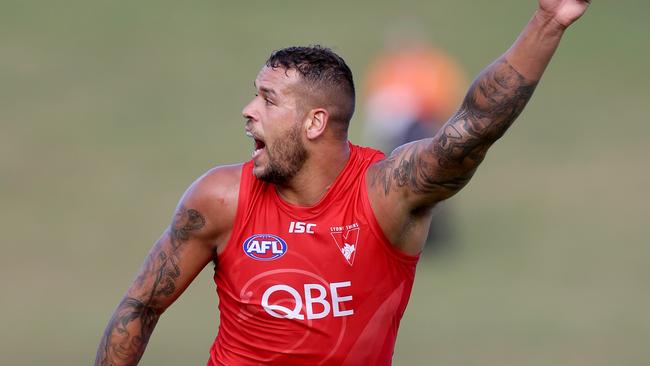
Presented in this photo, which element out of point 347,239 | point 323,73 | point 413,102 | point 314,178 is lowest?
point 347,239

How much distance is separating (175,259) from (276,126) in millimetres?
735

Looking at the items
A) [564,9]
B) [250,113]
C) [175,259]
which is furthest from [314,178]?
[564,9]

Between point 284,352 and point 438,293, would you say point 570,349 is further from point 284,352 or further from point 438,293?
point 284,352

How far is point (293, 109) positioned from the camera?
233 inches

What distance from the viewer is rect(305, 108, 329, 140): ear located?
19.5 feet

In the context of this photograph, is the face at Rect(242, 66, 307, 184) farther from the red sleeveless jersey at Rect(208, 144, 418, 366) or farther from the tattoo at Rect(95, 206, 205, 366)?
the tattoo at Rect(95, 206, 205, 366)

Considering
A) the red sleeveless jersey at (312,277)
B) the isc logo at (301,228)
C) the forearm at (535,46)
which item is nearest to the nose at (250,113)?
the red sleeveless jersey at (312,277)

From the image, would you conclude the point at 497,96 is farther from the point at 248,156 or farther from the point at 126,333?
the point at 248,156

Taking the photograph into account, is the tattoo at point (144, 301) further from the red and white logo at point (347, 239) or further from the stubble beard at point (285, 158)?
the red and white logo at point (347, 239)

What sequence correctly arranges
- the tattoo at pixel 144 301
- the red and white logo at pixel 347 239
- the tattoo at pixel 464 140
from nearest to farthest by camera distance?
the tattoo at pixel 464 140
the red and white logo at pixel 347 239
the tattoo at pixel 144 301

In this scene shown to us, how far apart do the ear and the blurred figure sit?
24.9ft

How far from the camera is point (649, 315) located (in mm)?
12539

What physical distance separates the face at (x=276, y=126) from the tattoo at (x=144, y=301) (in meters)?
0.43

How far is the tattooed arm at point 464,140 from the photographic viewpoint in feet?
16.4
